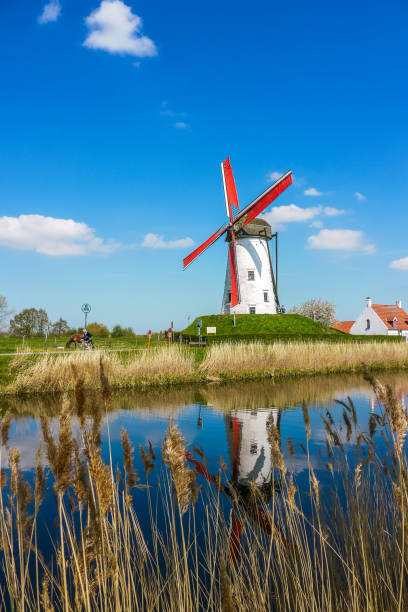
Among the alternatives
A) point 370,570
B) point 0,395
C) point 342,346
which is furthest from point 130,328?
point 370,570

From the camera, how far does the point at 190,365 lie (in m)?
16.3

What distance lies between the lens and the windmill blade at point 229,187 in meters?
35.1

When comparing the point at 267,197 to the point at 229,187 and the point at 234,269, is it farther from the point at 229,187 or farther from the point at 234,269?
the point at 234,269

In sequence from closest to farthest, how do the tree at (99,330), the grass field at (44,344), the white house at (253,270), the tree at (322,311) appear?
the grass field at (44,344) → the white house at (253,270) → the tree at (99,330) → the tree at (322,311)

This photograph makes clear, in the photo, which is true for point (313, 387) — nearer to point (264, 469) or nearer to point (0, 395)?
point (264, 469)

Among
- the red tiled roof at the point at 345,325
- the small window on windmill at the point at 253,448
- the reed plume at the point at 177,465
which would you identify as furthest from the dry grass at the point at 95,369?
the red tiled roof at the point at 345,325

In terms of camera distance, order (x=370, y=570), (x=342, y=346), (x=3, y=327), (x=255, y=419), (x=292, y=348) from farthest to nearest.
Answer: (x=3, y=327)
(x=342, y=346)
(x=292, y=348)
(x=255, y=419)
(x=370, y=570)

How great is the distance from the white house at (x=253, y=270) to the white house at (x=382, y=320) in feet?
52.1

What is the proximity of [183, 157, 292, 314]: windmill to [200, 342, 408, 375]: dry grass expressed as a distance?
14785 mm

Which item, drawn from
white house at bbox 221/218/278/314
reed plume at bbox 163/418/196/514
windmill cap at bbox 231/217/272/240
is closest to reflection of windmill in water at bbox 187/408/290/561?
reed plume at bbox 163/418/196/514

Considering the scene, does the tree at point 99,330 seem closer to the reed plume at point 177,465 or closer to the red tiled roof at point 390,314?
the red tiled roof at point 390,314

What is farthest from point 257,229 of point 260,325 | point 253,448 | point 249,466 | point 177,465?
point 177,465

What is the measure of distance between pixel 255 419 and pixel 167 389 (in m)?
4.95

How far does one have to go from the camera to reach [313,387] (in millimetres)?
15016
